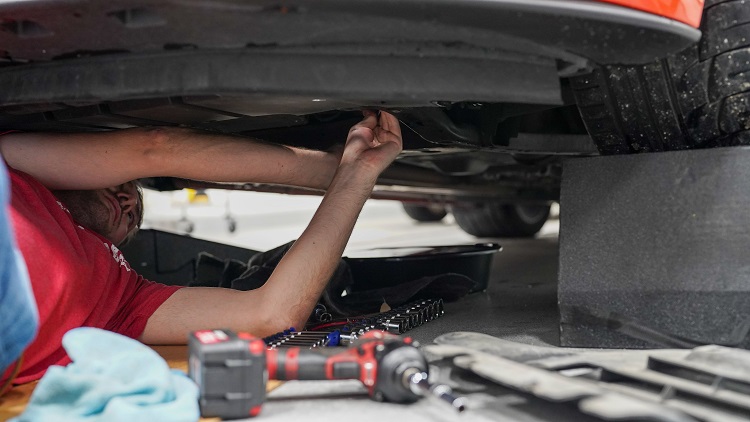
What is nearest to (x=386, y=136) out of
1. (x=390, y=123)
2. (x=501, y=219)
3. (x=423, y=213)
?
(x=390, y=123)

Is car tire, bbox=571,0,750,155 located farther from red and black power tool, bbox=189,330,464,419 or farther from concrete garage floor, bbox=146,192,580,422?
red and black power tool, bbox=189,330,464,419

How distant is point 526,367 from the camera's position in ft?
3.47

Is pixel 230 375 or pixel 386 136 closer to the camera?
pixel 230 375

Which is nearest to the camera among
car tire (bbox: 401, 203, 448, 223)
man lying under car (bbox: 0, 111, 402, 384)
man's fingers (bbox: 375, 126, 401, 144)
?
man lying under car (bbox: 0, 111, 402, 384)

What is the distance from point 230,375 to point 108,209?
2.72 ft

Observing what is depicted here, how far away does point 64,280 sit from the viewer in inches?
49.8

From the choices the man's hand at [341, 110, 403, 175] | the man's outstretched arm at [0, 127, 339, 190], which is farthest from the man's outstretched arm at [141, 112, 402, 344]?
the man's outstretched arm at [0, 127, 339, 190]

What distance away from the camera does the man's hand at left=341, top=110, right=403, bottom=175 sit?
1.54m

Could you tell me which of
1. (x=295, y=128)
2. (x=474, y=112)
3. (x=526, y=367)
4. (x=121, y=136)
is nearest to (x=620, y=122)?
(x=474, y=112)

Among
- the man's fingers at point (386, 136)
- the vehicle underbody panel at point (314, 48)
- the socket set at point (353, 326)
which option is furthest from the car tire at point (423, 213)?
the vehicle underbody panel at point (314, 48)

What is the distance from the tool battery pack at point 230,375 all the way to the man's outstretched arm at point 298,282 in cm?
48

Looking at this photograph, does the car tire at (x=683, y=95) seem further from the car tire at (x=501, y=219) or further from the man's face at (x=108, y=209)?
the car tire at (x=501, y=219)

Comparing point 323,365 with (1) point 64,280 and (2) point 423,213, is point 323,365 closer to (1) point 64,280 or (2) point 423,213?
(1) point 64,280

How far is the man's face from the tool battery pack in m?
0.73
